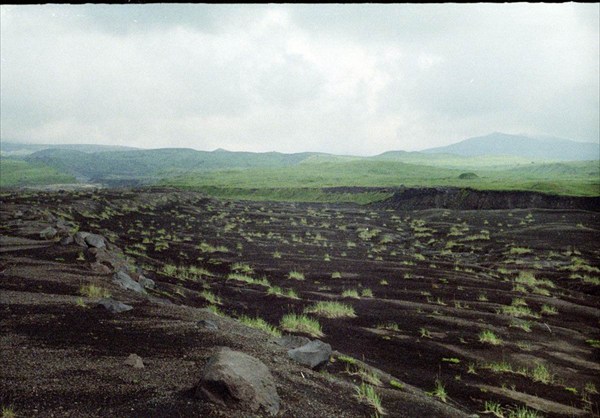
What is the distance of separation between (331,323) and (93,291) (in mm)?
7938

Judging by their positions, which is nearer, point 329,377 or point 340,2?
point 340,2

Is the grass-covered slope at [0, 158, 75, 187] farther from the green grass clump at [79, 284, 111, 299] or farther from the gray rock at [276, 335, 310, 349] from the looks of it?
the gray rock at [276, 335, 310, 349]

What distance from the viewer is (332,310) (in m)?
15.8

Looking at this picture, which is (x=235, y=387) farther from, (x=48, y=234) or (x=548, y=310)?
(x=48, y=234)

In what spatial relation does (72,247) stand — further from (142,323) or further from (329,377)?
(329,377)

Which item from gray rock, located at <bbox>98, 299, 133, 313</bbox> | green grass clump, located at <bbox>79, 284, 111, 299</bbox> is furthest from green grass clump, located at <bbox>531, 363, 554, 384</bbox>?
green grass clump, located at <bbox>79, 284, 111, 299</bbox>

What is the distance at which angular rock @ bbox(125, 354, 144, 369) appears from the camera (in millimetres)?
6570

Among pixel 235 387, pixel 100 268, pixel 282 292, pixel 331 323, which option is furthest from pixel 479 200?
pixel 235 387

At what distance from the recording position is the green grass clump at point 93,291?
444 inches

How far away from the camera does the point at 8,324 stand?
8.35 metres

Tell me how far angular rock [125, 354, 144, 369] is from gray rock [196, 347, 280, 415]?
158cm

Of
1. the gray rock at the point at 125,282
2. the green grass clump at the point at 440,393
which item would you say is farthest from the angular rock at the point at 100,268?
the green grass clump at the point at 440,393

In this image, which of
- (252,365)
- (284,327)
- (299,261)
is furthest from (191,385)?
(299,261)

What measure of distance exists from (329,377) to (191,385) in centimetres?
281
